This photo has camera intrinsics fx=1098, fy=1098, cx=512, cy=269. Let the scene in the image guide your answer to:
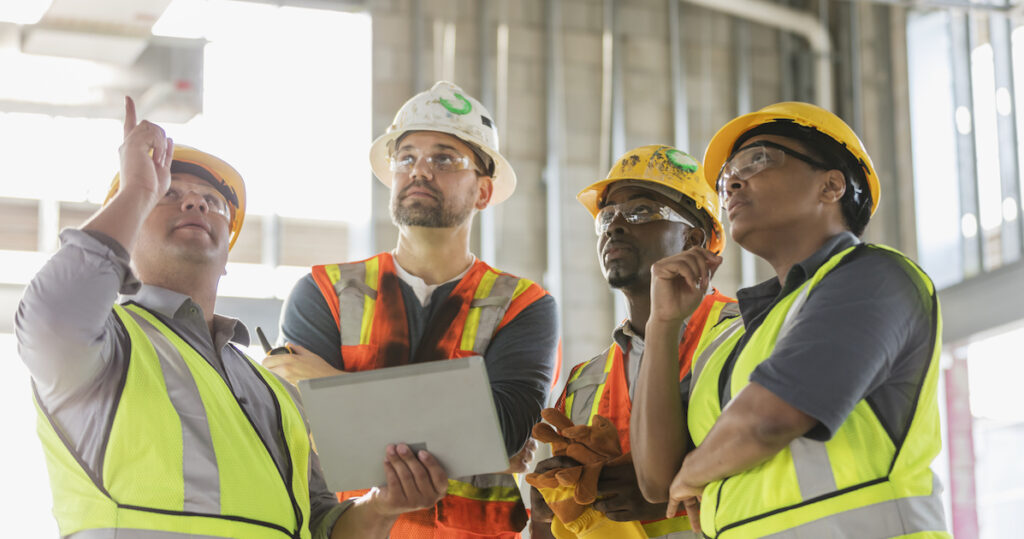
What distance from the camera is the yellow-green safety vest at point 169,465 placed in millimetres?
2754

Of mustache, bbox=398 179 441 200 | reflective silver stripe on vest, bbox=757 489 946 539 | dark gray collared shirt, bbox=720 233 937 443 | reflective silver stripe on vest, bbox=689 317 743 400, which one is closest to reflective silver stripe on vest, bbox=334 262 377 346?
mustache, bbox=398 179 441 200

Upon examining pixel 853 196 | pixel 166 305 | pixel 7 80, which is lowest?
pixel 166 305

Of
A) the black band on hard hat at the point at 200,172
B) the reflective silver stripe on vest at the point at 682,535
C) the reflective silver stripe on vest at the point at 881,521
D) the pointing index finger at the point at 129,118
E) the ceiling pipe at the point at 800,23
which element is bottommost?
the reflective silver stripe on vest at the point at 682,535

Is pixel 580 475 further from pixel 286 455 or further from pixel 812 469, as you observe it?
pixel 812 469

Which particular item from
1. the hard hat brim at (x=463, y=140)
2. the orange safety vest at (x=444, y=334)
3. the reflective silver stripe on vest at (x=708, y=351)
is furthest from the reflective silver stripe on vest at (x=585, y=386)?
the hard hat brim at (x=463, y=140)

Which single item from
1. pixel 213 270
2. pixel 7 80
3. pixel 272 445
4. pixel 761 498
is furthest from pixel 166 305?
pixel 7 80

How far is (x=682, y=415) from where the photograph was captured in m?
3.17

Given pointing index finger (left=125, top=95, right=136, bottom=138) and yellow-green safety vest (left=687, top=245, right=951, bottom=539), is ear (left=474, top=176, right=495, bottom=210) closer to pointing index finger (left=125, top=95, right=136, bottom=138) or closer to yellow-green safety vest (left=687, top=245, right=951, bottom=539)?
pointing index finger (left=125, top=95, right=136, bottom=138)

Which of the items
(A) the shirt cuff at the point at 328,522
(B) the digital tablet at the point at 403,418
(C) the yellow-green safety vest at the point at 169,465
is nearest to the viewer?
(C) the yellow-green safety vest at the point at 169,465

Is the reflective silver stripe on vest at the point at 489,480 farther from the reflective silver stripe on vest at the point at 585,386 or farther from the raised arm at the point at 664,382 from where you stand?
the raised arm at the point at 664,382

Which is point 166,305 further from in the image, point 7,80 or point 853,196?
point 7,80

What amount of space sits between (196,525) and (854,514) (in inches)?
63.9

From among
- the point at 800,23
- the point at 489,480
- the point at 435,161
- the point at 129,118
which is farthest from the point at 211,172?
the point at 800,23

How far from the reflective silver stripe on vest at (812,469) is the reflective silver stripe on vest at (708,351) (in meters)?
0.61
